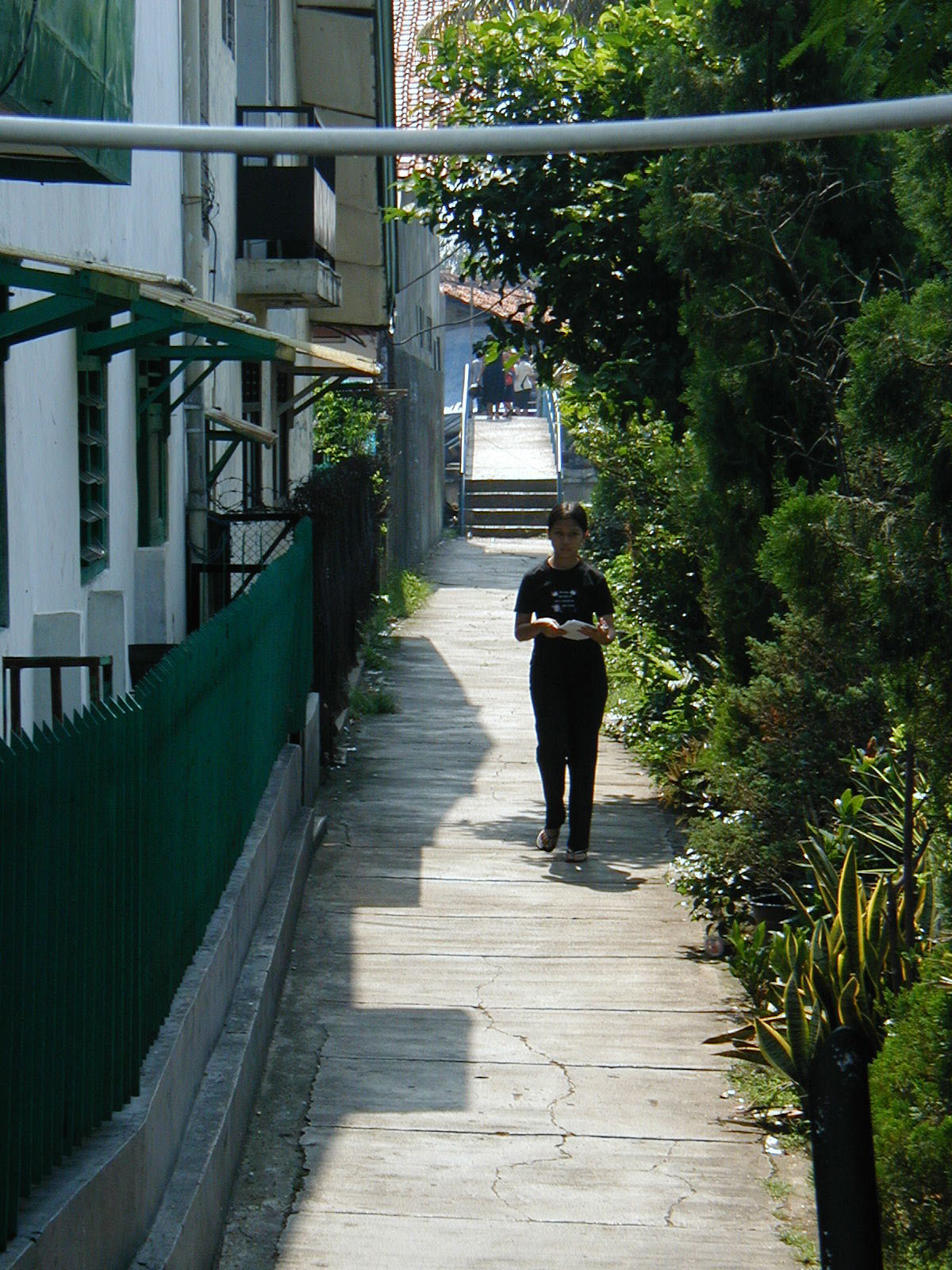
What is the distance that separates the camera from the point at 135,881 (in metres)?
4.28

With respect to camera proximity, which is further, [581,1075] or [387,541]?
[387,541]

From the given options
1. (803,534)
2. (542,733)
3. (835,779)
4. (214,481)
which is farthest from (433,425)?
(803,534)

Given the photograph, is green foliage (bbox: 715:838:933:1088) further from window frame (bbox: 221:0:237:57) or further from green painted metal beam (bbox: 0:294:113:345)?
window frame (bbox: 221:0:237:57)

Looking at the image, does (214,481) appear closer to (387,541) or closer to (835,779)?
(835,779)

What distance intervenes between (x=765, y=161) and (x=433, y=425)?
2223 cm

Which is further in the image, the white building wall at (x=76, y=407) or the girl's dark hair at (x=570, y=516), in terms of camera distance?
the girl's dark hair at (x=570, y=516)

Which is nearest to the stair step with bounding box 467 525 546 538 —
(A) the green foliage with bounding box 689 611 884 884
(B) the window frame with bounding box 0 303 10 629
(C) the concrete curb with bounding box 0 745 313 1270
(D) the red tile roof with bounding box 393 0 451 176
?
(D) the red tile roof with bounding box 393 0 451 176

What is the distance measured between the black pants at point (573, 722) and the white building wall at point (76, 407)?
2.28 metres

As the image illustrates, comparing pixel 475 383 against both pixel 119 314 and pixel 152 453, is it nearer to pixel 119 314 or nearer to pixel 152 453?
pixel 152 453

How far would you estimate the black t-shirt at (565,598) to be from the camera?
9.07 meters

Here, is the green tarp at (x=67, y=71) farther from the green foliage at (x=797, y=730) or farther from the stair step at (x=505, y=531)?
the stair step at (x=505, y=531)

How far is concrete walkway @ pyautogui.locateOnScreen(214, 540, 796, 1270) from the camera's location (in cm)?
495

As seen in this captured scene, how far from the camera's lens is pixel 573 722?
9141 millimetres

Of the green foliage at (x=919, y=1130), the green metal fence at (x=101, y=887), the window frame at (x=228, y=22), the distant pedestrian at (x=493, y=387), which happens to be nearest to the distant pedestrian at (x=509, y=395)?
the distant pedestrian at (x=493, y=387)
